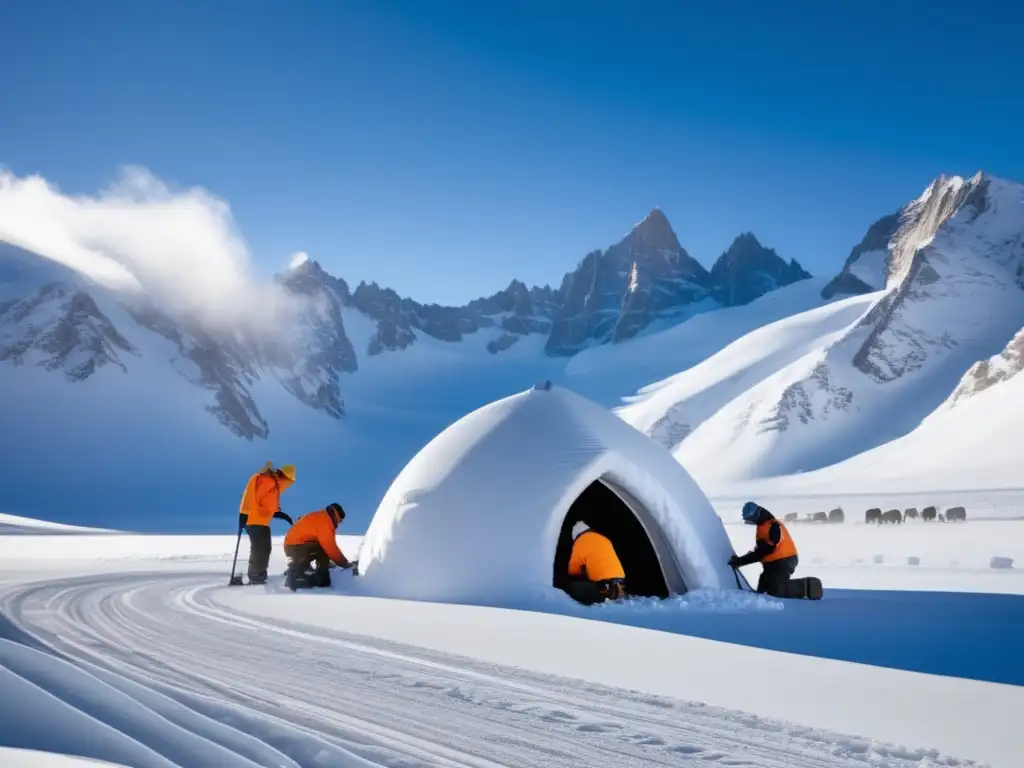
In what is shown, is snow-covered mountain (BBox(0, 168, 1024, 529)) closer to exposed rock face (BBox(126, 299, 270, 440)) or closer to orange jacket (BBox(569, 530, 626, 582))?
exposed rock face (BBox(126, 299, 270, 440))

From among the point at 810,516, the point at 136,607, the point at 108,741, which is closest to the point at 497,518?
the point at 136,607

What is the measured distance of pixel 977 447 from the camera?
237ft

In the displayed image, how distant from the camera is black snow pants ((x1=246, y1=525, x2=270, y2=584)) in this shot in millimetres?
13922

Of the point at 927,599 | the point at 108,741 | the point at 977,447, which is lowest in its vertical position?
the point at 108,741

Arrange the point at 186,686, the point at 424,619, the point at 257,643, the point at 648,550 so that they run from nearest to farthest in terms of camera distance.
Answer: the point at 186,686
the point at 257,643
the point at 424,619
the point at 648,550

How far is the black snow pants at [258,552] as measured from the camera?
13.9 m

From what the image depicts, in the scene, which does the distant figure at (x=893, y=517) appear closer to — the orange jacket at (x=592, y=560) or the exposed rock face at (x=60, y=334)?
the orange jacket at (x=592, y=560)

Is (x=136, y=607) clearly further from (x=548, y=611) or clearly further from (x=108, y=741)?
(x=108, y=741)

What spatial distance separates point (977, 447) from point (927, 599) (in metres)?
67.9

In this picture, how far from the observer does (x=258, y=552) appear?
13945 mm

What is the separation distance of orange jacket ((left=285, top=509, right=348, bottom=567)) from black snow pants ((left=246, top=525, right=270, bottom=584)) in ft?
3.25

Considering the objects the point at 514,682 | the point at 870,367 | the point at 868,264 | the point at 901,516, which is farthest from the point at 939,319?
the point at 514,682

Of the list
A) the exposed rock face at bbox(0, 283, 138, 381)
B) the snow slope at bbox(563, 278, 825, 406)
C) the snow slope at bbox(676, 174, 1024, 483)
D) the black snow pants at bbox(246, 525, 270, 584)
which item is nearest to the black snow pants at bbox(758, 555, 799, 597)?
the black snow pants at bbox(246, 525, 270, 584)

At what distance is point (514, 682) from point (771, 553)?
6.19 metres
